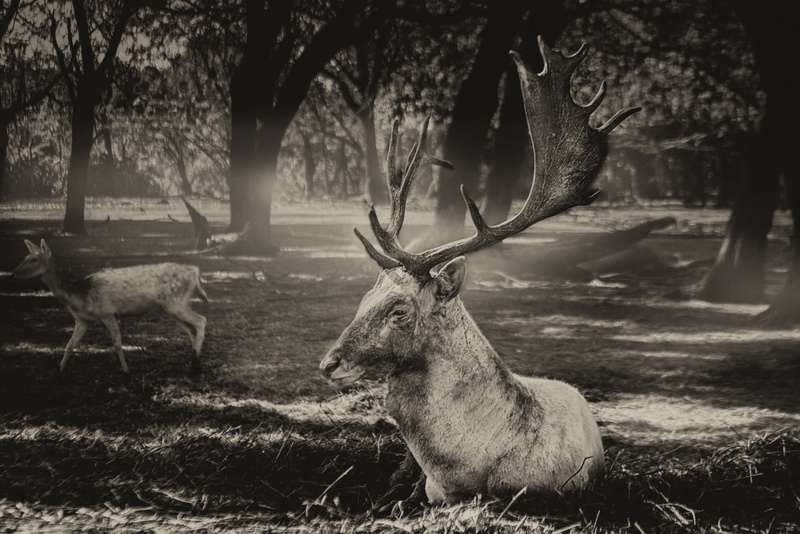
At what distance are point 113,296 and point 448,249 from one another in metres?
2.29

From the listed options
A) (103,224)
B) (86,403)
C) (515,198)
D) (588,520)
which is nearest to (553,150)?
(588,520)

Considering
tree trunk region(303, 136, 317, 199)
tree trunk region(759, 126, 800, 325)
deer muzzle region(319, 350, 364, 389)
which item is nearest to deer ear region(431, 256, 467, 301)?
deer muzzle region(319, 350, 364, 389)

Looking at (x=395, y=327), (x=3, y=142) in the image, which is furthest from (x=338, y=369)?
(x=3, y=142)

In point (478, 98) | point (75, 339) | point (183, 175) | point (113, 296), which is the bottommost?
point (75, 339)

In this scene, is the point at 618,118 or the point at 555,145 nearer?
the point at 618,118

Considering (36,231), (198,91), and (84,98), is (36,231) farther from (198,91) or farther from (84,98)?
(198,91)

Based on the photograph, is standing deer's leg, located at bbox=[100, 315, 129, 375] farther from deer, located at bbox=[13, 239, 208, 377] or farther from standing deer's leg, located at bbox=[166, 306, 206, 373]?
standing deer's leg, located at bbox=[166, 306, 206, 373]

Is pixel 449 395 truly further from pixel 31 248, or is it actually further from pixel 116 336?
pixel 31 248

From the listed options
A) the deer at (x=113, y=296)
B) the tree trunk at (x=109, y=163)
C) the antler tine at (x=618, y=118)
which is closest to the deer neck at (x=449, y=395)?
the antler tine at (x=618, y=118)

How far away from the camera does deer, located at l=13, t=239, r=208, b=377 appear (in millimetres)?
3057

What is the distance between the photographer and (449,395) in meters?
1.45

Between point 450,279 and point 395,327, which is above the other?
point 450,279

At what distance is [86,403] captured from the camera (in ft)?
8.91

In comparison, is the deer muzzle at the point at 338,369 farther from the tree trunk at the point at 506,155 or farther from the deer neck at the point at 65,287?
the tree trunk at the point at 506,155
